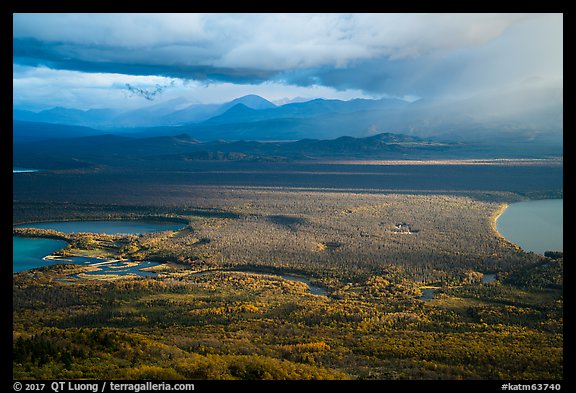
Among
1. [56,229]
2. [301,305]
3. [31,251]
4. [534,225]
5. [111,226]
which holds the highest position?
[56,229]

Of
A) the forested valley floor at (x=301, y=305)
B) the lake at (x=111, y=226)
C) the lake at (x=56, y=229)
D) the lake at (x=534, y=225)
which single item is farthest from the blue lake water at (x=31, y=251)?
the lake at (x=534, y=225)

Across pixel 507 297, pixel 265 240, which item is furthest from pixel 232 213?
pixel 507 297

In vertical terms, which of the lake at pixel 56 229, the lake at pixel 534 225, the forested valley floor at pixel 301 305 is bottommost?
the lake at pixel 534 225

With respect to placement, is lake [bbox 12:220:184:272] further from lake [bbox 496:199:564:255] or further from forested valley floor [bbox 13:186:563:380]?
lake [bbox 496:199:564:255]

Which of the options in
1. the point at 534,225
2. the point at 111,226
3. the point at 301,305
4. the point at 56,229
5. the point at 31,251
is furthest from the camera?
the point at 111,226

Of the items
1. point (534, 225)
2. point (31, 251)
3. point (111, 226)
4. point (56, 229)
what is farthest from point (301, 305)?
point (534, 225)

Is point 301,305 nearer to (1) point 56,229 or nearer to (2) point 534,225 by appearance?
(1) point 56,229

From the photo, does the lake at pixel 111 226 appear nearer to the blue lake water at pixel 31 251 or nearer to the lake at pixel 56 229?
the lake at pixel 56 229
